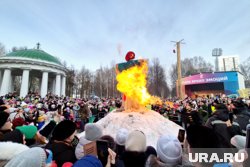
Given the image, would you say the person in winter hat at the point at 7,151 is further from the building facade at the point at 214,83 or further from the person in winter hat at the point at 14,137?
the building facade at the point at 214,83

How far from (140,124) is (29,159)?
781cm

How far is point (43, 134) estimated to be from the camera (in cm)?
376

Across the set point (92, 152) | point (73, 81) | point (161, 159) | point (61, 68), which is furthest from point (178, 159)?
point (73, 81)

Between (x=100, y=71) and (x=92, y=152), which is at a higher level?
(x=100, y=71)

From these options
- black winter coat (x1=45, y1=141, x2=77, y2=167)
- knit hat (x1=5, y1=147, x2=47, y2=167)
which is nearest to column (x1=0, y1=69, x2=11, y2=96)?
black winter coat (x1=45, y1=141, x2=77, y2=167)

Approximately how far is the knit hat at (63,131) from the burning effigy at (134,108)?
6.14m

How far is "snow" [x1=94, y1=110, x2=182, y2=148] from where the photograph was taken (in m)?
8.61

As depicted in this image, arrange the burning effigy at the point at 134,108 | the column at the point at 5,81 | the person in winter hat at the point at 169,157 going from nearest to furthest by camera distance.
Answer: the person in winter hat at the point at 169,157 → the burning effigy at the point at 134,108 → the column at the point at 5,81

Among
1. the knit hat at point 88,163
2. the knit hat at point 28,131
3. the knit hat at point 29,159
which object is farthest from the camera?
the knit hat at point 28,131

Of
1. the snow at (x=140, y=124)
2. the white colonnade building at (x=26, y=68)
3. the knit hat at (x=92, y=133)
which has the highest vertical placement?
the white colonnade building at (x=26, y=68)

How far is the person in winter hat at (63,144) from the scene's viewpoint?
2418mm

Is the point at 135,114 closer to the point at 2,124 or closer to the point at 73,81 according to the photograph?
Answer: the point at 2,124

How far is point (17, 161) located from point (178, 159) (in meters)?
1.89

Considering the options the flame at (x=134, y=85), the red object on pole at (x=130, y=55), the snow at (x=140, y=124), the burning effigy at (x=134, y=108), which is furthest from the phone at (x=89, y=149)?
the red object on pole at (x=130, y=55)
